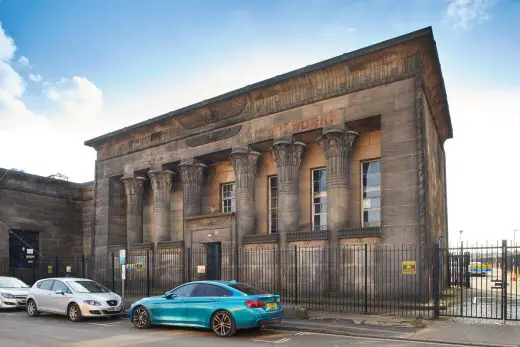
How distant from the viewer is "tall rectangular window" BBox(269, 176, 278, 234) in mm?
22875

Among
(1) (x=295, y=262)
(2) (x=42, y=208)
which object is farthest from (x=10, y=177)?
(1) (x=295, y=262)

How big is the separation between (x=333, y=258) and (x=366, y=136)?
501cm

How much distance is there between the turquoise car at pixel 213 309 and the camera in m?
12.8

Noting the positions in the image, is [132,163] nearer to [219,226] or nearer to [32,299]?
[219,226]

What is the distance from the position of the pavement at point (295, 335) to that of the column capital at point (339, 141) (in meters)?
6.51

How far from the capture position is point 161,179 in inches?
1029

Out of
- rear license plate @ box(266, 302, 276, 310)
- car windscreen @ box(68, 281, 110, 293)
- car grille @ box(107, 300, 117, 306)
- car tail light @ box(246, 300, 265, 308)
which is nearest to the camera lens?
car tail light @ box(246, 300, 265, 308)

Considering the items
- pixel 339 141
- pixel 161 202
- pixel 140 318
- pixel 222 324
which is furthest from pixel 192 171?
pixel 222 324

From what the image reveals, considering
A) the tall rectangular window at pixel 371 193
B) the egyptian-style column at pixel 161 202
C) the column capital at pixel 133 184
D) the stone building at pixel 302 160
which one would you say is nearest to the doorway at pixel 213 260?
the stone building at pixel 302 160

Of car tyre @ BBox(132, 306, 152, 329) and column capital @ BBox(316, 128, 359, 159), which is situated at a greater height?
column capital @ BBox(316, 128, 359, 159)

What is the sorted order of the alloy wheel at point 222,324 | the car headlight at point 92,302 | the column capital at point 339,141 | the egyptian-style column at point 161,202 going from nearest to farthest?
the alloy wheel at point 222,324
the car headlight at point 92,302
the column capital at point 339,141
the egyptian-style column at point 161,202

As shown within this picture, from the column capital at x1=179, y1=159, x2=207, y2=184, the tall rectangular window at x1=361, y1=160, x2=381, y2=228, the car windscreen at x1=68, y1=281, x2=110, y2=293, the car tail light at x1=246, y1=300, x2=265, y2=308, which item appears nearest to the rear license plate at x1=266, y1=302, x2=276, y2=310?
the car tail light at x1=246, y1=300, x2=265, y2=308

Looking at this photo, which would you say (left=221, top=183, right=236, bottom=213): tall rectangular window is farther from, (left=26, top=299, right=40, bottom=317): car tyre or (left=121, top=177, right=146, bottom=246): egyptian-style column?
(left=26, top=299, right=40, bottom=317): car tyre

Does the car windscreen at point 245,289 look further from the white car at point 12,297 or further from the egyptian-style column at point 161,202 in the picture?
the egyptian-style column at point 161,202
